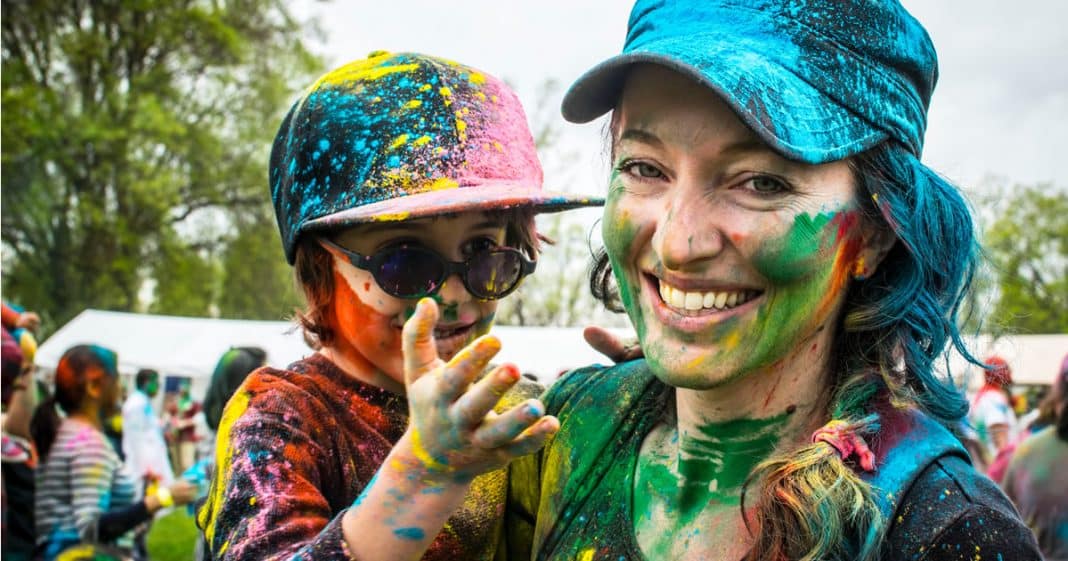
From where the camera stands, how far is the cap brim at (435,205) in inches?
84.0

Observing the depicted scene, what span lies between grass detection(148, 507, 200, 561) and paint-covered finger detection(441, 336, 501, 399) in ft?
28.5

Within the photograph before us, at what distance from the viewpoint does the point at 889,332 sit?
5.46 feet

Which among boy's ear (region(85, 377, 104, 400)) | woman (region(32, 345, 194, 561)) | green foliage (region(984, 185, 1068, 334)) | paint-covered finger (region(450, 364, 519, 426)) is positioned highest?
paint-covered finger (region(450, 364, 519, 426))

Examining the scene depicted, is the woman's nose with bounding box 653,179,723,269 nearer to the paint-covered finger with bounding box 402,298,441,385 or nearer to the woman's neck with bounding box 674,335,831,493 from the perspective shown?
the woman's neck with bounding box 674,335,831,493

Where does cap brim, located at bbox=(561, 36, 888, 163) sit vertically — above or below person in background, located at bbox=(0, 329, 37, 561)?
above

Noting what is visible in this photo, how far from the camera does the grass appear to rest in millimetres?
9852

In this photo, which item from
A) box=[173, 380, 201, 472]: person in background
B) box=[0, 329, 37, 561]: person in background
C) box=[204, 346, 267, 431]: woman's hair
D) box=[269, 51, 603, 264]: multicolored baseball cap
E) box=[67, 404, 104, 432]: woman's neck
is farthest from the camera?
box=[173, 380, 201, 472]: person in background

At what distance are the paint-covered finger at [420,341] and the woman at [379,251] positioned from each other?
66 cm

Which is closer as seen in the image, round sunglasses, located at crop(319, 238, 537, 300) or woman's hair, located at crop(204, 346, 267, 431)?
round sunglasses, located at crop(319, 238, 537, 300)

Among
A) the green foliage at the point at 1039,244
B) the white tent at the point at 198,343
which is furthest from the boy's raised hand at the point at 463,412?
the green foliage at the point at 1039,244

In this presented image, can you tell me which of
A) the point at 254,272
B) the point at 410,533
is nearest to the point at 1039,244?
the point at 254,272

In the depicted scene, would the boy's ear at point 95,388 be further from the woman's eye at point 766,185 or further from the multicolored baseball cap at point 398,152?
the woman's eye at point 766,185

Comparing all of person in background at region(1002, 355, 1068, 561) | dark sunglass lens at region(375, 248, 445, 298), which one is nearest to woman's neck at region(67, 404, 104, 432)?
dark sunglass lens at region(375, 248, 445, 298)

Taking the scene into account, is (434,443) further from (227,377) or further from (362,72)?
(227,377)
